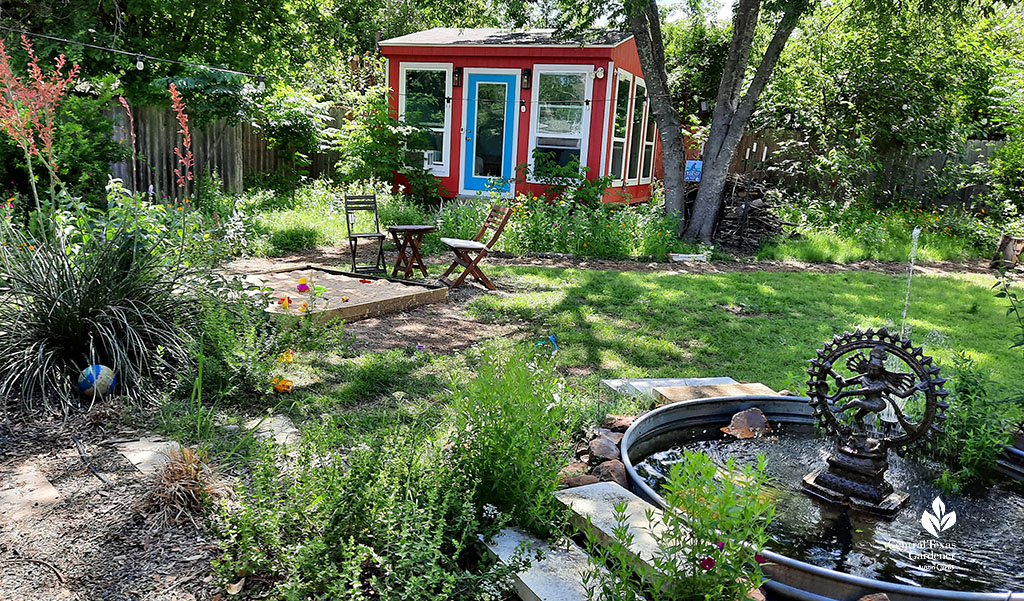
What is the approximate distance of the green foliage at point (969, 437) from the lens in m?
3.00

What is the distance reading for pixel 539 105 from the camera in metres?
12.0

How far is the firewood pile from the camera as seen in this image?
1041cm

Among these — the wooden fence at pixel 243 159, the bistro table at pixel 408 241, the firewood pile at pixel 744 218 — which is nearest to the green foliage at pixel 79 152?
the wooden fence at pixel 243 159

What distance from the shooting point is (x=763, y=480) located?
190 centimetres

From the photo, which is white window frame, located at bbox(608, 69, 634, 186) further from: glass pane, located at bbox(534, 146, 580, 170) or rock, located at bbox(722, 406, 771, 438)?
rock, located at bbox(722, 406, 771, 438)

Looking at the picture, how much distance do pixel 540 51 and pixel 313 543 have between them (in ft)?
35.2

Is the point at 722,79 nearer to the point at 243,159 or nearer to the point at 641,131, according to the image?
the point at 641,131

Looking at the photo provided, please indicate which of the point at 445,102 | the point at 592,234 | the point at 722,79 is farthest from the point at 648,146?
the point at 592,234

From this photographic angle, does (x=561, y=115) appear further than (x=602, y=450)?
Yes

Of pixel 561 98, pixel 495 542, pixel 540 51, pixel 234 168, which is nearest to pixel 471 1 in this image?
pixel 540 51

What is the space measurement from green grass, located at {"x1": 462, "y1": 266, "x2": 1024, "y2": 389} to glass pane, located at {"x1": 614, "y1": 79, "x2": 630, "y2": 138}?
17.3ft

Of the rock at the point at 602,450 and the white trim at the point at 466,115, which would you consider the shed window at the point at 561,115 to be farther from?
the rock at the point at 602,450

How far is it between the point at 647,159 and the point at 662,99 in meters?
5.50

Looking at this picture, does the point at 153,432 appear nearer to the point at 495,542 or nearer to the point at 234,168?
the point at 495,542
